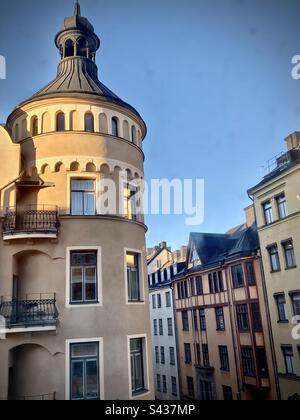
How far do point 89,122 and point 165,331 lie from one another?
20.9m

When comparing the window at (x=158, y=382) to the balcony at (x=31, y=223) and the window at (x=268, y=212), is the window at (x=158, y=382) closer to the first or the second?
the window at (x=268, y=212)

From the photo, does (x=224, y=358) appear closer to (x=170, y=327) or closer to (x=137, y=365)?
(x=170, y=327)

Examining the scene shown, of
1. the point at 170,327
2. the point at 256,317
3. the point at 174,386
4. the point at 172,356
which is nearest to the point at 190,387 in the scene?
the point at 174,386

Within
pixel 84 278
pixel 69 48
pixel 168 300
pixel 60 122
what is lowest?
pixel 84 278

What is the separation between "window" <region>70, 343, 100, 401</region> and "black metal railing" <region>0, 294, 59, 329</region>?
0.83 metres

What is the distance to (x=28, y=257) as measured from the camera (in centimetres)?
892

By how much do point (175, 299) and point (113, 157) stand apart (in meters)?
18.5

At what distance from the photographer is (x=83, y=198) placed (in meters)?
9.34

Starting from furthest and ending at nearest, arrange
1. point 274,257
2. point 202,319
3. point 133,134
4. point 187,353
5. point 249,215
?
point 187,353 → point 202,319 → point 249,215 → point 274,257 → point 133,134

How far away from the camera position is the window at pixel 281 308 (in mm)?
15546

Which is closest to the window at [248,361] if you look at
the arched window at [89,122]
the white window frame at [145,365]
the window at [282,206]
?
the window at [282,206]

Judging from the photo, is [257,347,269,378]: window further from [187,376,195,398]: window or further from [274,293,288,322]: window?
[187,376,195,398]: window
